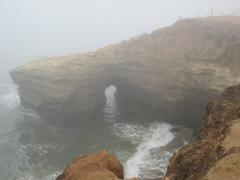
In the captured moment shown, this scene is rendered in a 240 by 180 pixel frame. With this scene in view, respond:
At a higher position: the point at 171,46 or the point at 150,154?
the point at 171,46

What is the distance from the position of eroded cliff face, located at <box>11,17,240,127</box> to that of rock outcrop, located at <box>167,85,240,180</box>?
1274 centimetres

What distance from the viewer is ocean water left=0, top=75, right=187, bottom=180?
17.9 m

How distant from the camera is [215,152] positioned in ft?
20.0

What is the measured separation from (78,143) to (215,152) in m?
16.2

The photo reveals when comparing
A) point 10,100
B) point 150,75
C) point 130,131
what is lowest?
point 130,131

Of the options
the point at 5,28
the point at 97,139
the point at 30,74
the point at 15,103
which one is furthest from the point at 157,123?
the point at 5,28

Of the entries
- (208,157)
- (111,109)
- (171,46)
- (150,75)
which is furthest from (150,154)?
(208,157)

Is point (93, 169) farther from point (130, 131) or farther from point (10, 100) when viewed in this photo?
point (10, 100)

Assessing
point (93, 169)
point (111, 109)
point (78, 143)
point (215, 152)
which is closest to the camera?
point (215, 152)

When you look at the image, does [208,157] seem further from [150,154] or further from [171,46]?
[171,46]

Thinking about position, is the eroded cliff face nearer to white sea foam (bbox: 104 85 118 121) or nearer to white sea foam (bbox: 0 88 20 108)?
white sea foam (bbox: 104 85 118 121)

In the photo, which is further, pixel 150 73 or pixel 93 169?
pixel 150 73

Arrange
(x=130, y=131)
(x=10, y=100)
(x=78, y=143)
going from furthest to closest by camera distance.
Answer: (x=10, y=100) → (x=130, y=131) → (x=78, y=143)

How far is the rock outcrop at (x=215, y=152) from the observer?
17.5ft
